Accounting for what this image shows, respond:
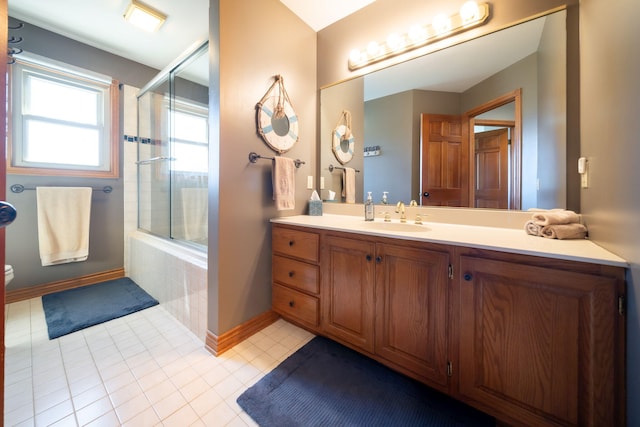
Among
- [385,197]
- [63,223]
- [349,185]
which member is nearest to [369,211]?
[385,197]

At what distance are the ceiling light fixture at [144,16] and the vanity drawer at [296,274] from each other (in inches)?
89.3

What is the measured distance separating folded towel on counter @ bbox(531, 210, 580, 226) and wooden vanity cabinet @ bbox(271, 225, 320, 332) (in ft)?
3.64

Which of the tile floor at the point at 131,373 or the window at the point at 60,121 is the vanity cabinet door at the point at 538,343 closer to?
the tile floor at the point at 131,373

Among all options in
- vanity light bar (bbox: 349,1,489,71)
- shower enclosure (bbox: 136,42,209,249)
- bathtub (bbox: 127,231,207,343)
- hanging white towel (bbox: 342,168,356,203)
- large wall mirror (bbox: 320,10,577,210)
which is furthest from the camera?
shower enclosure (bbox: 136,42,209,249)

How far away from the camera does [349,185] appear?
2.03 meters

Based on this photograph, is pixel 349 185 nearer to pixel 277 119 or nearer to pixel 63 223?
pixel 277 119

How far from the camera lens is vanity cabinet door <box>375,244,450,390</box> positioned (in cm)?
105

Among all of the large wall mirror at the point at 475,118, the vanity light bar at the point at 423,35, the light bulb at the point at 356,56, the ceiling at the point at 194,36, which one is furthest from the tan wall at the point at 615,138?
the light bulb at the point at 356,56

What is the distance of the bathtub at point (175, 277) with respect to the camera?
162cm

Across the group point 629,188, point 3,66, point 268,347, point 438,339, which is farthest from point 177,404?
point 629,188

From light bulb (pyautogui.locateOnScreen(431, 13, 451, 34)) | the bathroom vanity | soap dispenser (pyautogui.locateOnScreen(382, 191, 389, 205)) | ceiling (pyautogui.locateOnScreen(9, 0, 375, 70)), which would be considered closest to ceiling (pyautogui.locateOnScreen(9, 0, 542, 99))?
ceiling (pyautogui.locateOnScreen(9, 0, 375, 70))

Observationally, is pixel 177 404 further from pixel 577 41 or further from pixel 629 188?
pixel 577 41

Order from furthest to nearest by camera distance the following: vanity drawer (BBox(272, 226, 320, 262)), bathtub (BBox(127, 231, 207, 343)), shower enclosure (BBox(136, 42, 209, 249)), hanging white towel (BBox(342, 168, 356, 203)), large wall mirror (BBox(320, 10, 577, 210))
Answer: shower enclosure (BBox(136, 42, 209, 249)) → hanging white towel (BBox(342, 168, 356, 203)) → bathtub (BBox(127, 231, 207, 343)) → vanity drawer (BBox(272, 226, 320, 262)) → large wall mirror (BBox(320, 10, 577, 210))

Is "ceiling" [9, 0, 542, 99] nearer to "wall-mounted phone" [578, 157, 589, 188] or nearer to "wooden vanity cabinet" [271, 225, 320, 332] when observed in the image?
"wall-mounted phone" [578, 157, 589, 188]
